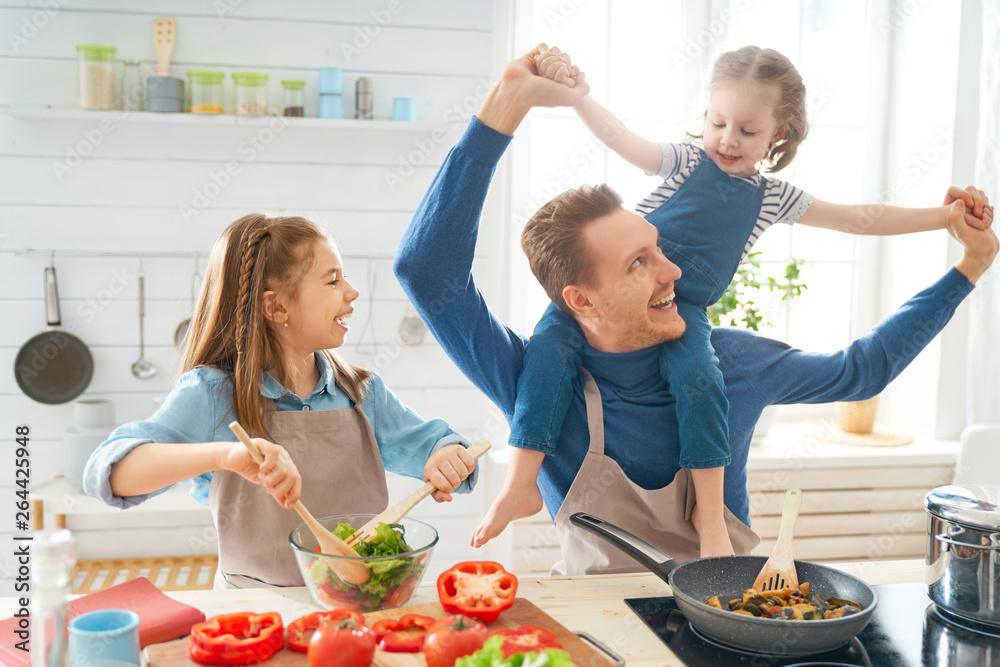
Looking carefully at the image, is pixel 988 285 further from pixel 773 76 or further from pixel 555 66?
pixel 555 66

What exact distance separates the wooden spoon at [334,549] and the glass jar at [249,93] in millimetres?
1738

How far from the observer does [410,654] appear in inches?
34.1

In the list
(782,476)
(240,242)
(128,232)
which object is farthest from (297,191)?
(782,476)

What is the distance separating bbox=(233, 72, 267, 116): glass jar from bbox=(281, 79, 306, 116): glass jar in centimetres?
7

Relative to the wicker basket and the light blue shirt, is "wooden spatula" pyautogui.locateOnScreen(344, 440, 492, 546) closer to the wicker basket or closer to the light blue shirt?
the light blue shirt

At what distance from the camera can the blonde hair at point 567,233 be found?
141 centimetres

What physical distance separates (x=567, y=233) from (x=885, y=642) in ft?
2.59

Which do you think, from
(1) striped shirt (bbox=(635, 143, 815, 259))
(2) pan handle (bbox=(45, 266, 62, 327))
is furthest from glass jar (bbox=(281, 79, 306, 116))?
(1) striped shirt (bbox=(635, 143, 815, 259))

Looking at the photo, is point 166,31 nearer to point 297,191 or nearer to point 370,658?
point 297,191

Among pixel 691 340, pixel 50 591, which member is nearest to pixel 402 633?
pixel 50 591

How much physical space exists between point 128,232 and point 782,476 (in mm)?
2210

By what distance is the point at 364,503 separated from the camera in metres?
1.34

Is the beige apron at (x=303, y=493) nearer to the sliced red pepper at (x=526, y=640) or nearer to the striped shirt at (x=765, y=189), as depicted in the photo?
the sliced red pepper at (x=526, y=640)

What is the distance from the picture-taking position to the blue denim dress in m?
1.35
